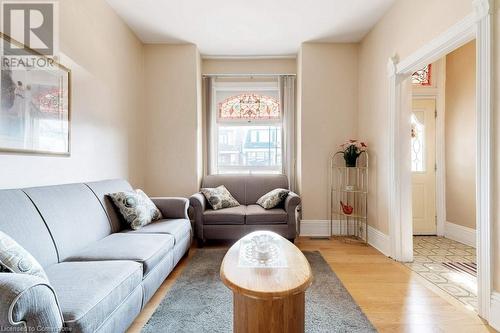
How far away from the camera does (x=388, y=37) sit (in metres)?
3.13

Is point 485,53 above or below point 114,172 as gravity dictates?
above

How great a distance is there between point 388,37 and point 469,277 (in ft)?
8.83

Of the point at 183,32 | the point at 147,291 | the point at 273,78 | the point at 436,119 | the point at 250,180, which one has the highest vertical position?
the point at 183,32

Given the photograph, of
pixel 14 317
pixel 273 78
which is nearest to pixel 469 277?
pixel 14 317

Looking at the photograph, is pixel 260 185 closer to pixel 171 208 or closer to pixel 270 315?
pixel 171 208

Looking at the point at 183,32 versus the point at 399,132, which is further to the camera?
the point at 183,32

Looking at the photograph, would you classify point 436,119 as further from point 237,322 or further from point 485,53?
point 237,322

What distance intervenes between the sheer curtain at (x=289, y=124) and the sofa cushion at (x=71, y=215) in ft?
9.05

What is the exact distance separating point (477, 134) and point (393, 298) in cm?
138

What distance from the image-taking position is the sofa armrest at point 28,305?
2.94 feet

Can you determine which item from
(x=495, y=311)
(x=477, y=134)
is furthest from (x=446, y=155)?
(x=495, y=311)

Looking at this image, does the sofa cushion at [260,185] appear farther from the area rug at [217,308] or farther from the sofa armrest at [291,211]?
the area rug at [217,308]

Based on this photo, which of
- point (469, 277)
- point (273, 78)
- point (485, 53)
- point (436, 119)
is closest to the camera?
point (485, 53)

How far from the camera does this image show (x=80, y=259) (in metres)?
1.75
